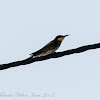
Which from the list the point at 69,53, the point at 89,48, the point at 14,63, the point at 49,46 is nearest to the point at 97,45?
the point at 89,48

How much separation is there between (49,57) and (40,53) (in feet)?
8.60

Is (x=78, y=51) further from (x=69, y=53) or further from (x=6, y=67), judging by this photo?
(x=6, y=67)

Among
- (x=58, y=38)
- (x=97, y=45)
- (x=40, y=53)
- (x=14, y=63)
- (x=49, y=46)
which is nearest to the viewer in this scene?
(x=97, y=45)

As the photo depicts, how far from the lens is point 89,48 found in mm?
3281

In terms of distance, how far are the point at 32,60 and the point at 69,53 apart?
43 centimetres

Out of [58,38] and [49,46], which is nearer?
[49,46]

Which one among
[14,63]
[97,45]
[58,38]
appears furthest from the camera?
[58,38]

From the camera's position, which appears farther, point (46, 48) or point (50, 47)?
point (50, 47)

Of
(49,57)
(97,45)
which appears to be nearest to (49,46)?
(49,57)

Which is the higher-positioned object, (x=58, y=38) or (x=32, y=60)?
(x=32, y=60)

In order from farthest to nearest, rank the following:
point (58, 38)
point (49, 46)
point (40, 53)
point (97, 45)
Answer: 1. point (58, 38)
2. point (49, 46)
3. point (40, 53)
4. point (97, 45)

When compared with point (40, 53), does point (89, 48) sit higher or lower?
higher

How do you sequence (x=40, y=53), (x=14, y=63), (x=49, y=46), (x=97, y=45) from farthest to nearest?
1. (x=49, y=46)
2. (x=40, y=53)
3. (x=14, y=63)
4. (x=97, y=45)

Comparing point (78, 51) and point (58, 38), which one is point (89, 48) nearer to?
point (78, 51)
